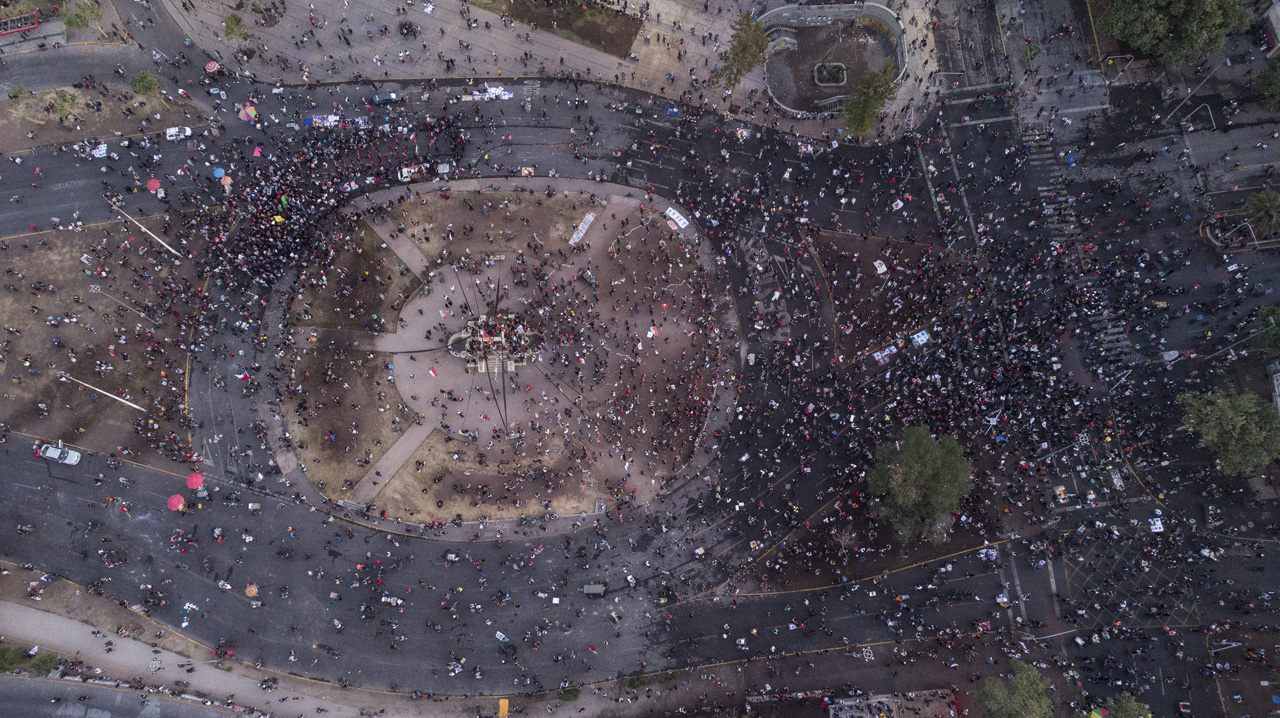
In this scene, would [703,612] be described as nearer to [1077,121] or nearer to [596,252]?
[596,252]

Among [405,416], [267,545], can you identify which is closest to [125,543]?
[267,545]

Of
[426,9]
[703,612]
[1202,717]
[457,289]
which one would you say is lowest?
[1202,717]

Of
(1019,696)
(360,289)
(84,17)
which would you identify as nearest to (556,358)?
(360,289)

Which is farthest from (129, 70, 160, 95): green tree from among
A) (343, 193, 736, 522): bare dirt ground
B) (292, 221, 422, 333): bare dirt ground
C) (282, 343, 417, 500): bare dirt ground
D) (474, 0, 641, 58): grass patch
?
(474, 0, 641, 58): grass patch

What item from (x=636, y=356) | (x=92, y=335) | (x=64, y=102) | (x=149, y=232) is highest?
(x=64, y=102)

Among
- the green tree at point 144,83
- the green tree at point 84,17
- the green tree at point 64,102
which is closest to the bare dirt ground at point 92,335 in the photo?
the green tree at point 64,102

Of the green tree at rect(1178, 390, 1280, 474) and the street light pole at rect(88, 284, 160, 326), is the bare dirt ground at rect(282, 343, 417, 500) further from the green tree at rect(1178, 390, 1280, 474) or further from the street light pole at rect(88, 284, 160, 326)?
the green tree at rect(1178, 390, 1280, 474)

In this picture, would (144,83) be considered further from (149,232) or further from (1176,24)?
(1176,24)
